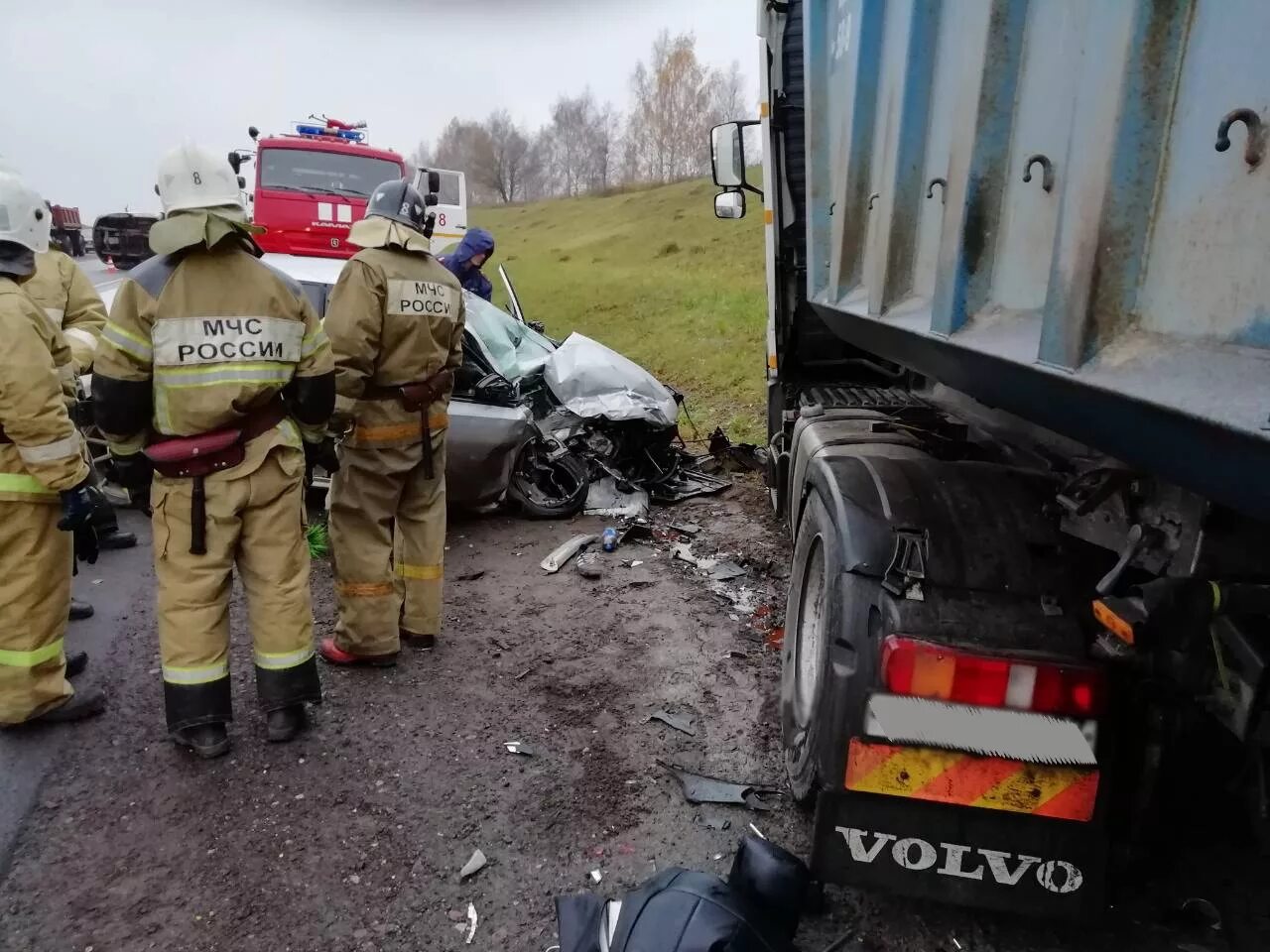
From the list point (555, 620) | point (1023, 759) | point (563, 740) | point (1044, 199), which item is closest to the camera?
point (1044, 199)

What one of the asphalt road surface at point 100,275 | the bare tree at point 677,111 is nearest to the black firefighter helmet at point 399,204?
the asphalt road surface at point 100,275

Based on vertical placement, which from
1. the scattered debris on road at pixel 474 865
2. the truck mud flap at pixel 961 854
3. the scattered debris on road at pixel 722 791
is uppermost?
the truck mud flap at pixel 961 854

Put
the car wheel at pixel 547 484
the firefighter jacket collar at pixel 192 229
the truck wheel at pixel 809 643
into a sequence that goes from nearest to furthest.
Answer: the truck wheel at pixel 809 643 < the firefighter jacket collar at pixel 192 229 < the car wheel at pixel 547 484

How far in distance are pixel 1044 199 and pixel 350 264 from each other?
9.04 feet

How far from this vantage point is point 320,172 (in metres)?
12.6

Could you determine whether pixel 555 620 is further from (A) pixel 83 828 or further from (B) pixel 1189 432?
(B) pixel 1189 432

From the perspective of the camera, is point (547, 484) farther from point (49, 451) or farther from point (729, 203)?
point (49, 451)

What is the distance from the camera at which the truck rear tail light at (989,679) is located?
1.81 meters

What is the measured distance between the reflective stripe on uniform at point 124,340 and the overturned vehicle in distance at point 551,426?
7.76 ft

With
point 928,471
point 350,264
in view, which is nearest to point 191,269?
point 350,264

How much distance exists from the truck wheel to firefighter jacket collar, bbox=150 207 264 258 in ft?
6.66

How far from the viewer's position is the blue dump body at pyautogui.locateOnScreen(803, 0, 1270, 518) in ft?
3.42

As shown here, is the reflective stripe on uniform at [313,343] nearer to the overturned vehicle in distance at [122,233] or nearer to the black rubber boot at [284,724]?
the black rubber boot at [284,724]

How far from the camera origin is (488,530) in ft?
18.2
